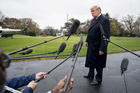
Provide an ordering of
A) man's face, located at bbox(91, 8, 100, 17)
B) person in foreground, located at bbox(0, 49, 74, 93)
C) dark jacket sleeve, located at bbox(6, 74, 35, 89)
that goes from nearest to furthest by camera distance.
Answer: person in foreground, located at bbox(0, 49, 74, 93) < dark jacket sleeve, located at bbox(6, 74, 35, 89) < man's face, located at bbox(91, 8, 100, 17)

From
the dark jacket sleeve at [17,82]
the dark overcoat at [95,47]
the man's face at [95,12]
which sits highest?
the man's face at [95,12]

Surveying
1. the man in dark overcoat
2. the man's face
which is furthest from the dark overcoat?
the man's face

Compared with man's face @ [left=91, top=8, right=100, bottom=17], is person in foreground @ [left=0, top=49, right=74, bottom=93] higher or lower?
lower

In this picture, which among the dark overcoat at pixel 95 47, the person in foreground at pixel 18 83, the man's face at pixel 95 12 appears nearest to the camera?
the person in foreground at pixel 18 83

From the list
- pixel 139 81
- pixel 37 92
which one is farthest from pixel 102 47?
pixel 37 92

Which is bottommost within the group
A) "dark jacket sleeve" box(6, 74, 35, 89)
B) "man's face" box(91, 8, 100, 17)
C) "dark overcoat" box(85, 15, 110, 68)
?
"dark jacket sleeve" box(6, 74, 35, 89)

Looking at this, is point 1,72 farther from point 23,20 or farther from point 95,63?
point 23,20

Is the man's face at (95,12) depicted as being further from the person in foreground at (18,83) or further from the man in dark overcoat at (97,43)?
the person in foreground at (18,83)

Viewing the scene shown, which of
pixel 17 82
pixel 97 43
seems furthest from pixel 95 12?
pixel 17 82

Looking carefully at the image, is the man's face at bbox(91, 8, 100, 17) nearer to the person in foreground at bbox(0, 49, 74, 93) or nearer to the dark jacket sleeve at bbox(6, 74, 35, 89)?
the person in foreground at bbox(0, 49, 74, 93)

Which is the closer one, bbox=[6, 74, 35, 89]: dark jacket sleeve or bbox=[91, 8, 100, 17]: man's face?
bbox=[6, 74, 35, 89]: dark jacket sleeve

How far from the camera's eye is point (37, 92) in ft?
9.37

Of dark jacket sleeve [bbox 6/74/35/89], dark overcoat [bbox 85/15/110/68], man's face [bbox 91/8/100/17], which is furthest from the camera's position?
dark overcoat [bbox 85/15/110/68]

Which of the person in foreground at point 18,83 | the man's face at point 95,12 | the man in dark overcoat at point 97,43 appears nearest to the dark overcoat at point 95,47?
the man in dark overcoat at point 97,43
